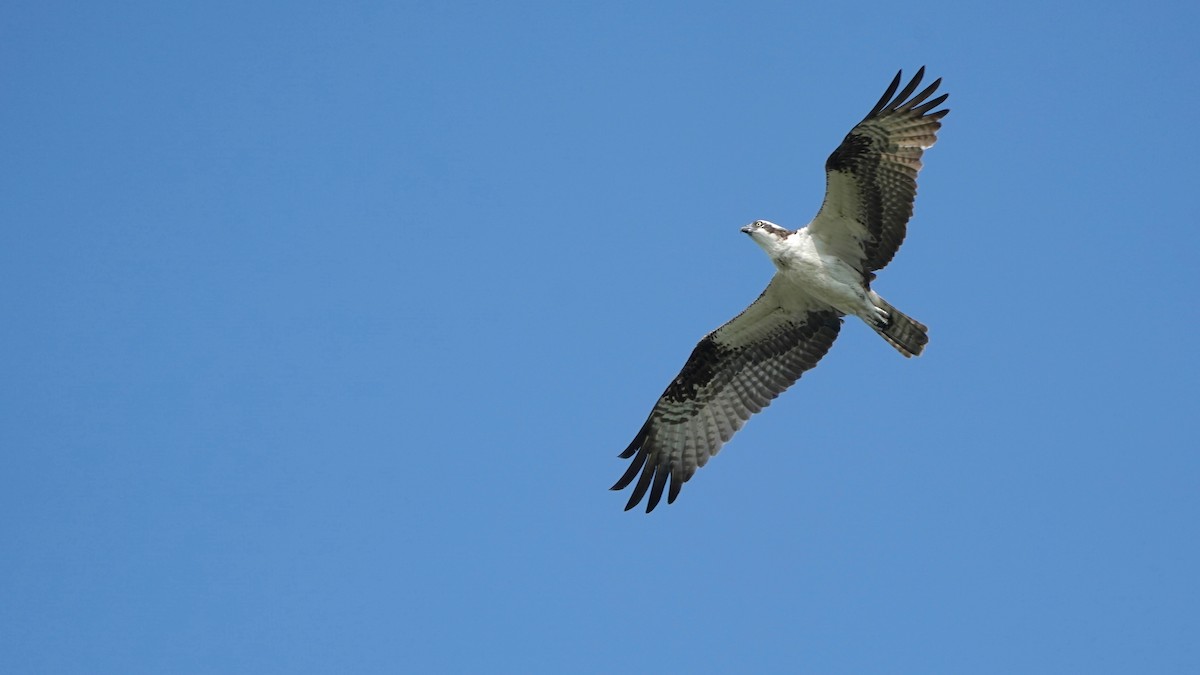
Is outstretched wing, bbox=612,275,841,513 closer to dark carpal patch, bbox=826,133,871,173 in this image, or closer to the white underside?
the white underside

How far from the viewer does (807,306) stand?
1389 cm

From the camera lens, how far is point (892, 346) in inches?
521

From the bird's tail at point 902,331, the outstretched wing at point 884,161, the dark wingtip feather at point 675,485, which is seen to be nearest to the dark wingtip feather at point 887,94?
the outstretched wing at point 884,161

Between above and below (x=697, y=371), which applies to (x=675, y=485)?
below

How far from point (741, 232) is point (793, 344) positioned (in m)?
1.50

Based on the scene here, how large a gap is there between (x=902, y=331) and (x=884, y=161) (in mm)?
1712

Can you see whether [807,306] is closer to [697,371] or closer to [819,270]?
[819,270]

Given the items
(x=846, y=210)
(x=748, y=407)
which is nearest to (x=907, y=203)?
(x=846, y=210)

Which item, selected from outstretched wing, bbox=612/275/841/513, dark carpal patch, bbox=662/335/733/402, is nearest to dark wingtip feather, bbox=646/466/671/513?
outstretched wing, bbox=612/275/841/513

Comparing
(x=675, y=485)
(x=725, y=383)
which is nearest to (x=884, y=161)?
(x=725, y=383)

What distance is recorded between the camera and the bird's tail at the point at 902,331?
1309 cm

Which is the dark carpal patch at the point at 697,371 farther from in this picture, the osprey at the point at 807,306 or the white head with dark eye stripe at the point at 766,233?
the white head with dark eye stripe at the point at 766,233

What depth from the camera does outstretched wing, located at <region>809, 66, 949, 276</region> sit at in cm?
1276

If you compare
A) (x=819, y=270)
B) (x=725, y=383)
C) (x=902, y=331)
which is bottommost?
(x=902, y=331)
